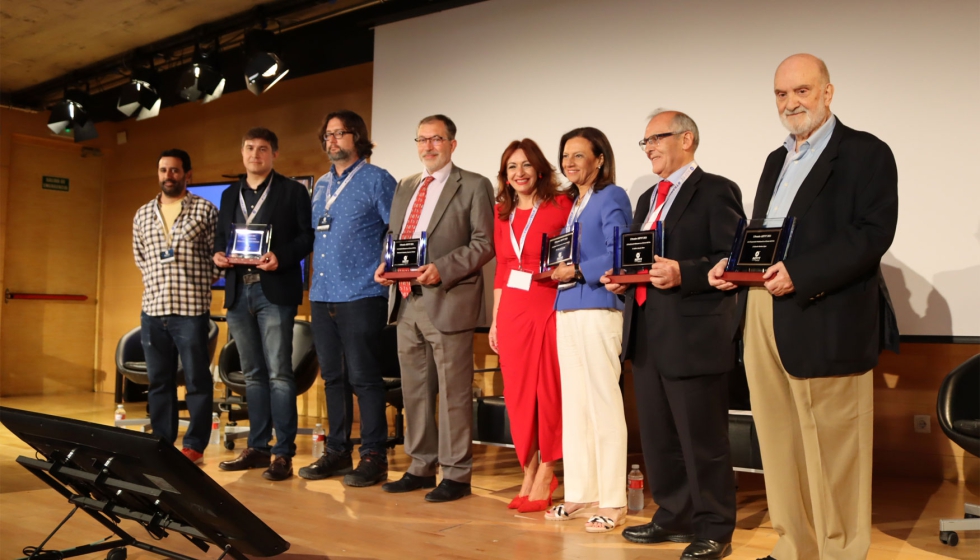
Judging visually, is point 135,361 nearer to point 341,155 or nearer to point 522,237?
point 341,155

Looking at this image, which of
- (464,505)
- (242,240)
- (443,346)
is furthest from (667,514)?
(242,240)

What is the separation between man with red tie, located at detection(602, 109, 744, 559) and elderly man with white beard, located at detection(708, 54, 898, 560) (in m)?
0.32

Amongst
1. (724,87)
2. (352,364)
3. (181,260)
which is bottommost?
(352,364)

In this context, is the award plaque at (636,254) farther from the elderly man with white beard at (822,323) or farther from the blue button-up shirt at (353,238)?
the blue button-up shirt at (353,238)

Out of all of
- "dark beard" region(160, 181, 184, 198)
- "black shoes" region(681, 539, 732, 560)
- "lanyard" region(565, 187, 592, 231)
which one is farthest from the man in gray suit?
"dark beard" region(160, 181, 184, 198)

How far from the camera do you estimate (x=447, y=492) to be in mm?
3770

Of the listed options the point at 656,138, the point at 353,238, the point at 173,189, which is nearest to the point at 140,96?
the point at 173,189

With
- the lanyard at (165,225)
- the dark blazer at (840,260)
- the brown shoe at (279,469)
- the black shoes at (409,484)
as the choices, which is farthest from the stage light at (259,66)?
the dark blazer at (840,260)

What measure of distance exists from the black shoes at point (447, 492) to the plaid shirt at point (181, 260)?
5.79ft

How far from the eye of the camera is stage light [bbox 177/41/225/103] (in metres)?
6.50

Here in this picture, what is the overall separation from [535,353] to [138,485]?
1765 mm

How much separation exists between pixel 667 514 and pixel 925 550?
97 centimetres

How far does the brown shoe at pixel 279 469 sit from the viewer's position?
13.9ft

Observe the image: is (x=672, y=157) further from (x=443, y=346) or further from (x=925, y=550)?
(x=925, y=550)
